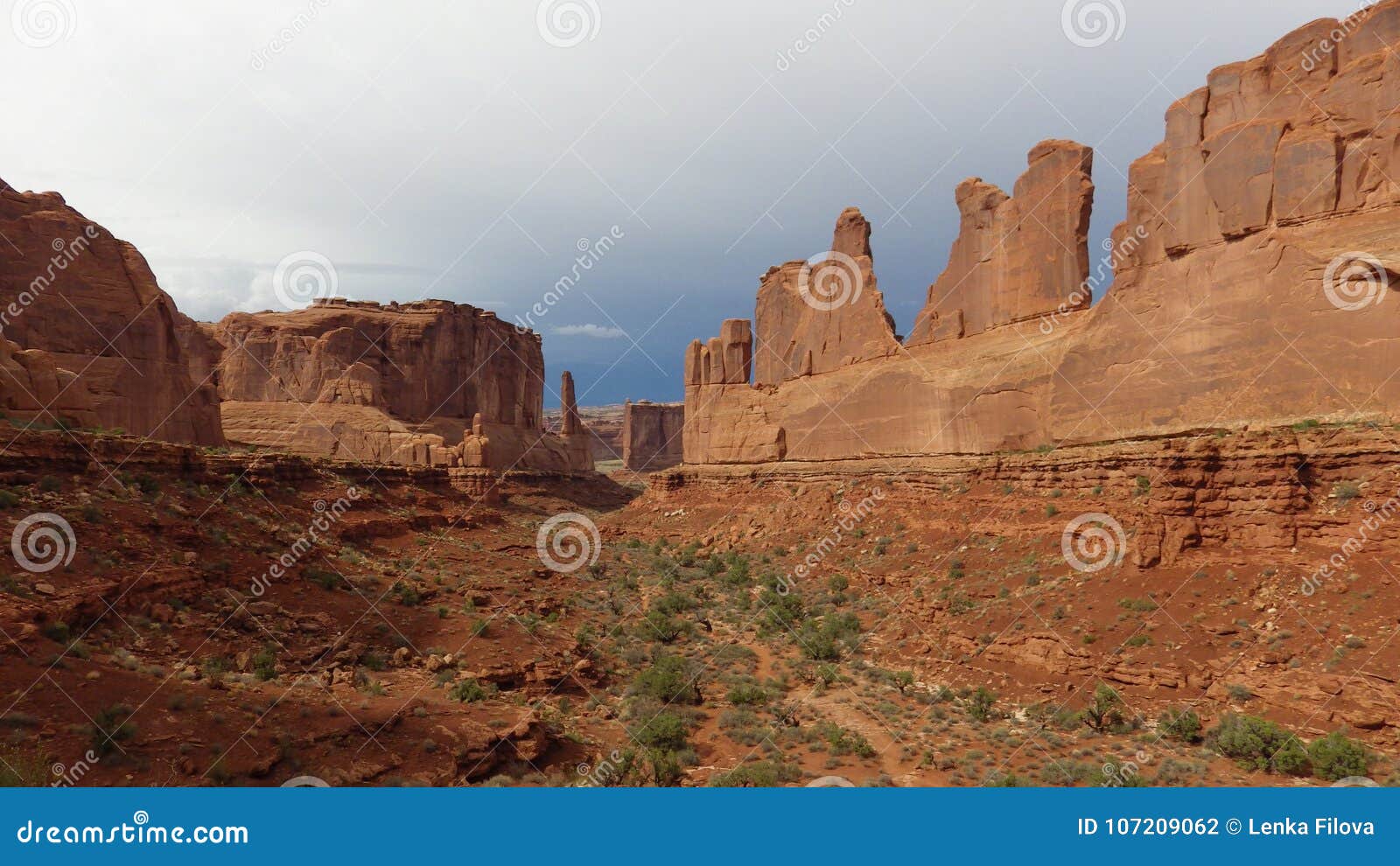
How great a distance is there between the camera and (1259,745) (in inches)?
483

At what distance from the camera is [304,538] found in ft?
70.7

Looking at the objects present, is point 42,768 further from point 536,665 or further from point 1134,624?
point 1134,624

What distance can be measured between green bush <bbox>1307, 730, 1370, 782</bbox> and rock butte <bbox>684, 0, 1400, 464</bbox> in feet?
33.9

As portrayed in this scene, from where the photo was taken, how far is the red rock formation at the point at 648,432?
12188 cm

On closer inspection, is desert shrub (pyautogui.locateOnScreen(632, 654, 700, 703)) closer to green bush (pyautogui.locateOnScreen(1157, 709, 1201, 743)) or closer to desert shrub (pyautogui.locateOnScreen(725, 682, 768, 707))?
desert shrub (pyautogui.locateOnScreen(725, 682, 768, 707))

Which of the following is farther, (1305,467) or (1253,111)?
(1253,111)

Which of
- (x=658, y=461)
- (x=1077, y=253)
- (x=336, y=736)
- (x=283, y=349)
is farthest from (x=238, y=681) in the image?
(x=658, y=461)

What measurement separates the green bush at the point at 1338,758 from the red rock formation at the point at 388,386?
55.7 meters

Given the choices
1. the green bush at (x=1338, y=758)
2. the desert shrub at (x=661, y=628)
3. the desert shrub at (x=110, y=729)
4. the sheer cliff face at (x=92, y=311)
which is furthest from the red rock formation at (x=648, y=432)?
the desert shrub at (x=110, y=729)

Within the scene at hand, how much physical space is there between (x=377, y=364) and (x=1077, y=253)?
65.5 metres

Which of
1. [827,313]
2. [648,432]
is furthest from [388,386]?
[648,432]

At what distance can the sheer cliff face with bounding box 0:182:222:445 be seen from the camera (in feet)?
82.0

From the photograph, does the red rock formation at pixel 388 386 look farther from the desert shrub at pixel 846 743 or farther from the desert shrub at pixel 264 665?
the desert shrub at pixel 846 743

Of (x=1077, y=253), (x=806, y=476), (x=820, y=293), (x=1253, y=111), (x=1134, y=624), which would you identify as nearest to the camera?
(x=1134, y=624)
